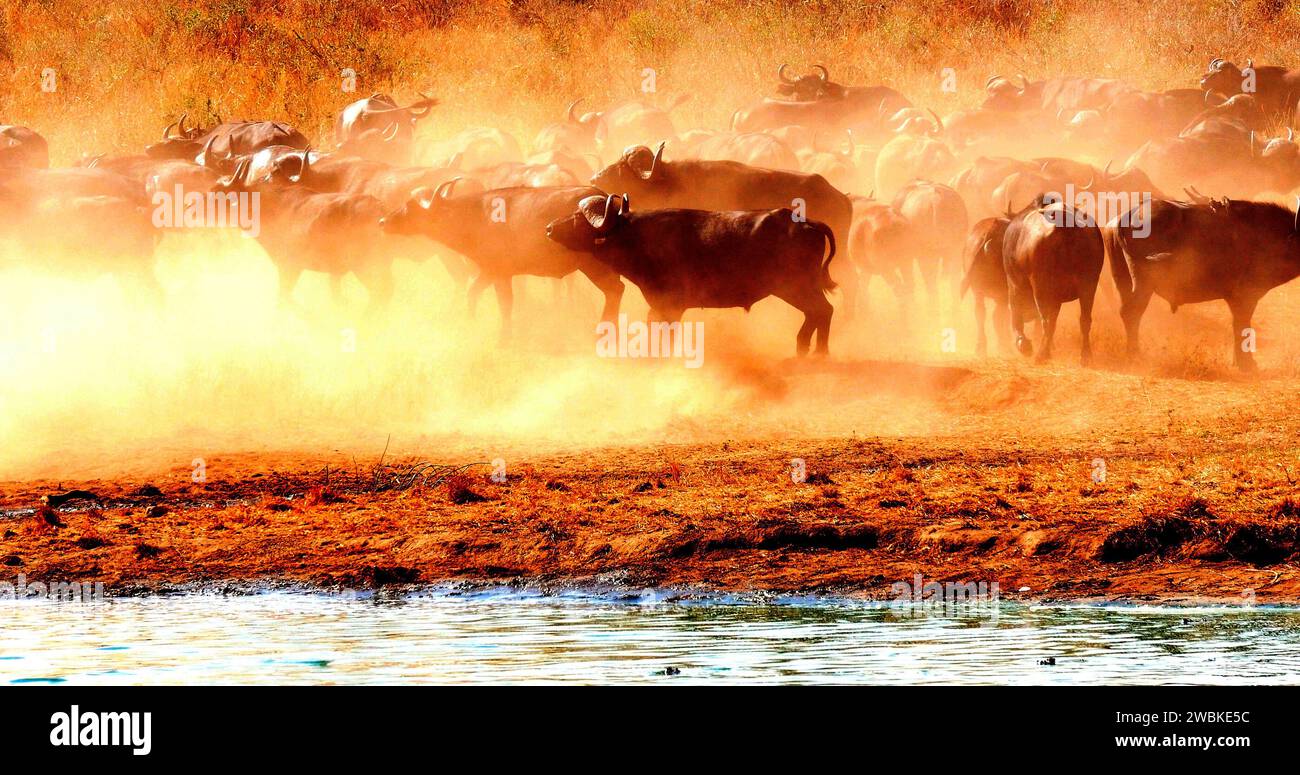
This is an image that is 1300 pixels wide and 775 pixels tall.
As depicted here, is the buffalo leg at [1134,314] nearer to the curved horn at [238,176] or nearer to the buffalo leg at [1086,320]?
the buffalo leg at [1086,320]

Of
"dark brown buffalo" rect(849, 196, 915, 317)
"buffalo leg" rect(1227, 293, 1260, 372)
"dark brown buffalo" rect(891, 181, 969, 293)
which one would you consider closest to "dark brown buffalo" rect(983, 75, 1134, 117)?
"dark brown buffalo" rect(891, 181, 969, 293)

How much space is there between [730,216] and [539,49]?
2438cm

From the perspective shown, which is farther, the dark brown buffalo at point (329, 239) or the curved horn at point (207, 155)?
the curved horn at point (207, 155)

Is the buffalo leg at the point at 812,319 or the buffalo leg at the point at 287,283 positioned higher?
the buffalo leg at the point at 287,283

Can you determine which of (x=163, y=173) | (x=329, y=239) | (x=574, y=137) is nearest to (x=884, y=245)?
(x=329, y=239)

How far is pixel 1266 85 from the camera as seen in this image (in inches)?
1362

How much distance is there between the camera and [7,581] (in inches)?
494

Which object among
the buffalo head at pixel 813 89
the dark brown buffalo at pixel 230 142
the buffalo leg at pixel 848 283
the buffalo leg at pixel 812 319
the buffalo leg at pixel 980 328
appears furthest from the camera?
the buffalo head at pixel 813 89

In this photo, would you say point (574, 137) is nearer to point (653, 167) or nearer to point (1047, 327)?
point (653, 167)

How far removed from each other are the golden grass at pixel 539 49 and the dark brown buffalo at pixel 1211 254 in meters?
19.1

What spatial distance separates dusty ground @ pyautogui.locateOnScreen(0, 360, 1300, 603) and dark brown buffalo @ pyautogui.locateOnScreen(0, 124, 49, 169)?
32.0ft

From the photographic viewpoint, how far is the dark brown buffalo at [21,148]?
25009mm

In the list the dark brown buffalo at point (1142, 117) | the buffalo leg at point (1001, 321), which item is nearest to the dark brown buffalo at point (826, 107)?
the dark brown buffalo at point (1142, 117)

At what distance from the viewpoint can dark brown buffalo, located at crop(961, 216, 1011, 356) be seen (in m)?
21.0
